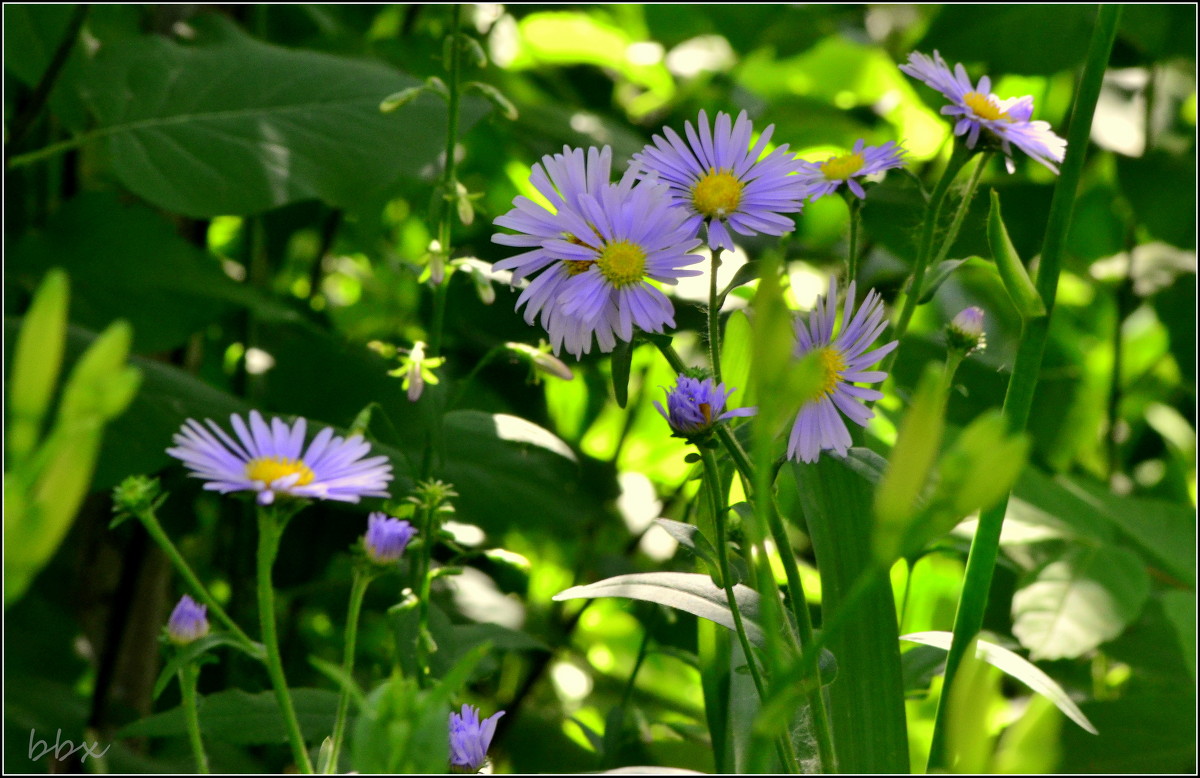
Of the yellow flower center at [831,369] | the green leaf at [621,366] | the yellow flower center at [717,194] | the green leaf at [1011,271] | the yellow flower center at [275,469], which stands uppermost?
the yellow flower center at [717,194]

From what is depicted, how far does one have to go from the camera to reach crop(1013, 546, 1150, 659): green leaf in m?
0.51

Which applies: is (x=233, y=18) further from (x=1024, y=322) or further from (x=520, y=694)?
(x=1024, y=322)

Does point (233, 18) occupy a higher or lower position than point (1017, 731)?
higher

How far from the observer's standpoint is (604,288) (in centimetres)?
24

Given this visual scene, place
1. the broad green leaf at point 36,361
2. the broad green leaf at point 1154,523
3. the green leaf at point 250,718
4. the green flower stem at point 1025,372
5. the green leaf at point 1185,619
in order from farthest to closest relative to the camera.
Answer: the broad green leaf at point 1154,523, the green leaf at point 1185,619, the green leaf at point 250,718, the green flower stem at point 1025,372, the broad green leaf at point 36,361

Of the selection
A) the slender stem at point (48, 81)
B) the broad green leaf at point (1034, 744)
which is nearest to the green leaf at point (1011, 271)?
the broad green leaf at point (1034, 744)

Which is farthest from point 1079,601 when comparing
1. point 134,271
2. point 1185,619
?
point 134,271

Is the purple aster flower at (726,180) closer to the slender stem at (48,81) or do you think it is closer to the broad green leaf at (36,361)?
the broad green leaf at (36,361)

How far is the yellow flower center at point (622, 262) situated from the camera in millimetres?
234

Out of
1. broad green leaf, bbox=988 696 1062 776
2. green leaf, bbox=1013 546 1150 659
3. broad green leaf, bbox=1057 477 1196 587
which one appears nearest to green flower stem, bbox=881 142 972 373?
broad green leaf, bbox=988 696 1062 776

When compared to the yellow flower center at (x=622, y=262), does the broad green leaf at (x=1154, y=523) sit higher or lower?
higher

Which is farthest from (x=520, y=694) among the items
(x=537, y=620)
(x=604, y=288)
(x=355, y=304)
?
(x=355, y=304)

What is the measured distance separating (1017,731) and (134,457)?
45 centimetres

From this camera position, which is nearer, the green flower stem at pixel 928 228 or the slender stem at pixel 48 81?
the green flower stem at pixel 928 228
